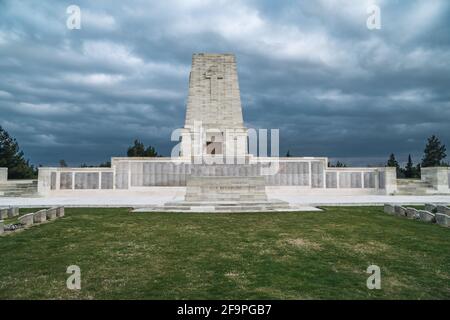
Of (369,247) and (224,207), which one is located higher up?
(224,207)

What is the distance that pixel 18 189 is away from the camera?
29.3m

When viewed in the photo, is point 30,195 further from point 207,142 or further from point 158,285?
point 158,285

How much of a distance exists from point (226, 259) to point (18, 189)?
2807 cm

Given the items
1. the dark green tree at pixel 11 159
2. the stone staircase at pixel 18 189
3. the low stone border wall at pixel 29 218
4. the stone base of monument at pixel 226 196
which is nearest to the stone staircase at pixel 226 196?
the stone base of monument at pixel 226 196

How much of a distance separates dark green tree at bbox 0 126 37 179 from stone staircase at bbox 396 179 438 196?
154ft

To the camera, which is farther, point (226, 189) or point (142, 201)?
point (142, 201)

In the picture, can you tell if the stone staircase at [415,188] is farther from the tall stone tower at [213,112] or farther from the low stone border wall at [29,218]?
the low stone border wall at [29,218]

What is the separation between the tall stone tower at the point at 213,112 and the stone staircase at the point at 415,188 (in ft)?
48.3

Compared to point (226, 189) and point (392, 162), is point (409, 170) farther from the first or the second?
point (226, 189)

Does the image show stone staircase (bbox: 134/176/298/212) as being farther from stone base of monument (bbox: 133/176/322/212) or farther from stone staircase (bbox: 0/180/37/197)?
stone staircase (bbox: 0/180/37/197)

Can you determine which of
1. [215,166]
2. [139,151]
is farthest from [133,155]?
[215,166]

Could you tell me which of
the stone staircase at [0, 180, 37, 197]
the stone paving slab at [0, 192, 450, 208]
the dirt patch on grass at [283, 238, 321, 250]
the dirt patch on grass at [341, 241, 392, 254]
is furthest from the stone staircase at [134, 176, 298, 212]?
the stone staircase at [0, 180, 37, 197]

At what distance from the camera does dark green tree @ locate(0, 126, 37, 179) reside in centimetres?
4519
